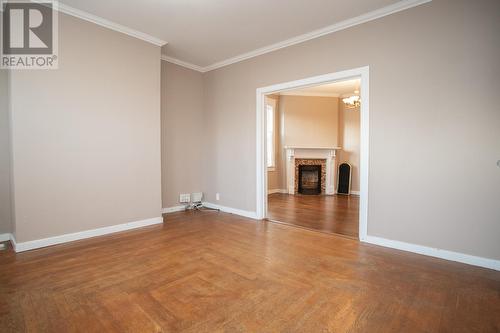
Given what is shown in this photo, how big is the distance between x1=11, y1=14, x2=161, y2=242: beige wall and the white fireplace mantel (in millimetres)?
4237

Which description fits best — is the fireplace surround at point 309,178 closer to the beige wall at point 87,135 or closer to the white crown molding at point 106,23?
the beige wall at point 87,135

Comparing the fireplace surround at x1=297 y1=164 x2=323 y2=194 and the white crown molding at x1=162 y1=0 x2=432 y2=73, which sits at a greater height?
the white crown molding at x1=162 y1=0 x2=432 y2=73

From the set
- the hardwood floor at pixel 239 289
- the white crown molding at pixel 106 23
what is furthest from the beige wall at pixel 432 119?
the white crown molding at pixel 106 23

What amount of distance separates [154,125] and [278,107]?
441cm

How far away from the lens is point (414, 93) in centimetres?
287

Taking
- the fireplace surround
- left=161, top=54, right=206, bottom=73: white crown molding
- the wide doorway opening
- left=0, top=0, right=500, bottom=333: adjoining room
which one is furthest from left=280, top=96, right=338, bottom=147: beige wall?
left=0, top=0, right=500, bottom=333: adjoining room

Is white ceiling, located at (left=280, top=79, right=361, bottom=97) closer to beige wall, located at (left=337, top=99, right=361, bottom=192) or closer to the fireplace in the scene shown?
beige wall, located at (left=337, top=99, right=361, bottom=192)

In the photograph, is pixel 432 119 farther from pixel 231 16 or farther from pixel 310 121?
pixel 310 121

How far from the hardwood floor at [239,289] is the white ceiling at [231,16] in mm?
2845

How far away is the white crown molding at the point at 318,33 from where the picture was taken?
291 cm

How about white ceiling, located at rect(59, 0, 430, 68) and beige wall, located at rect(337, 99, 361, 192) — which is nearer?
white ceiling, located at rect(59, 0, 430, 68)

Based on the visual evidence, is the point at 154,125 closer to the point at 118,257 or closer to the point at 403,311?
the point at 118,257

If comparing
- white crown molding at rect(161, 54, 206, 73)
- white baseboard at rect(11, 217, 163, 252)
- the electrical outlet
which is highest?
white crown molding at rect(161, 54, 206, 73)

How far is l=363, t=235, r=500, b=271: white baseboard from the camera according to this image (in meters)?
2.50
